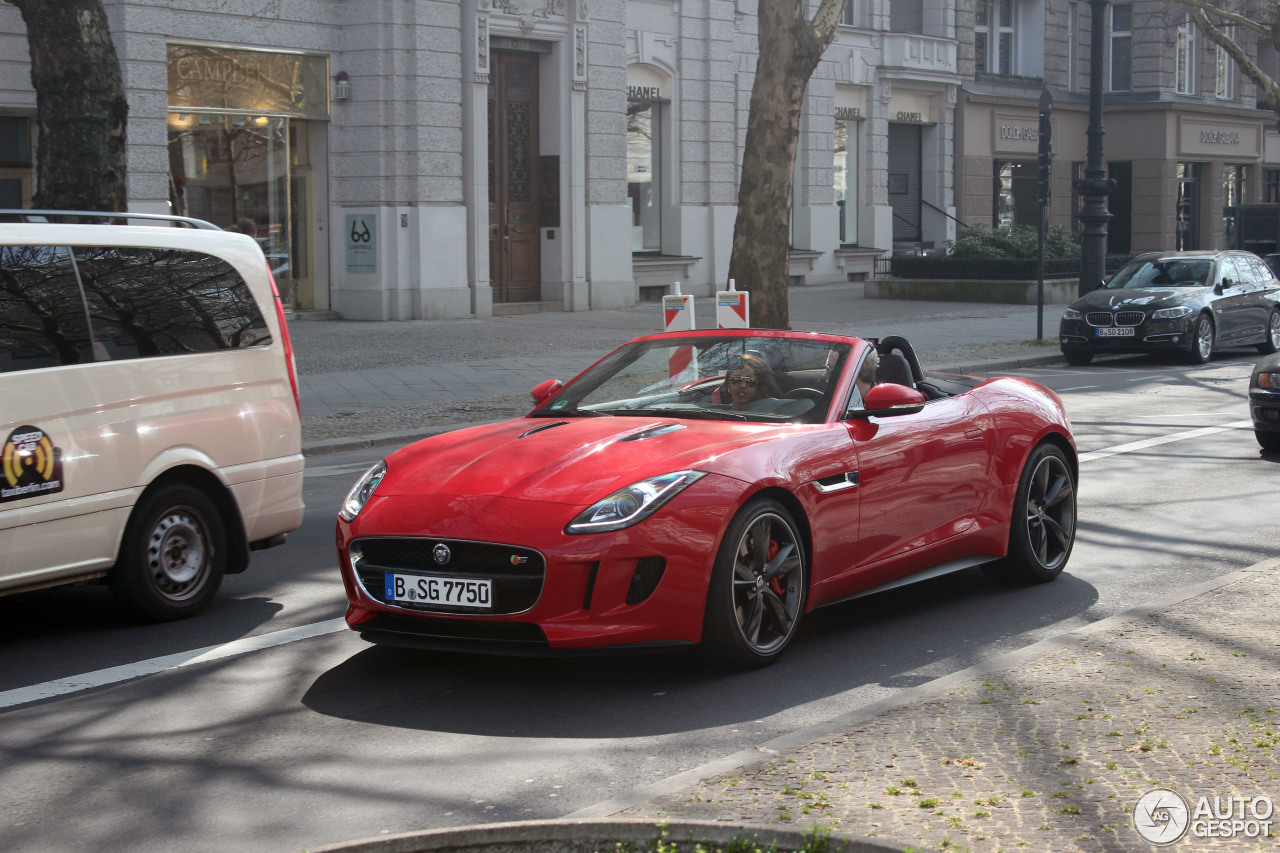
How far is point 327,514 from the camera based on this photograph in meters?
9.93

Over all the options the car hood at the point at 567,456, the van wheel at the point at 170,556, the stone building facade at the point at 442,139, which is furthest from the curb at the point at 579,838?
the stone building facade at the point at 442,139

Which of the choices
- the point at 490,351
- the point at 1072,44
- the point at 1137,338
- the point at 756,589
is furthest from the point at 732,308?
the point at 1072,44

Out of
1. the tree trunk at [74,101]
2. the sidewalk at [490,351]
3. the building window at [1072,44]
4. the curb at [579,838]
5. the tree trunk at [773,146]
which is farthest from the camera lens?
the building window at [1072,44]

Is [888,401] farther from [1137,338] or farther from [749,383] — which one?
[1137,338]

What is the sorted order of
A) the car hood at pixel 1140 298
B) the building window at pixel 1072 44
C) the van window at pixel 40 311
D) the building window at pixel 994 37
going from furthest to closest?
the building window at pixel 1072 44 < the building window at pixel 994 37 < the car hood at pixel 1140 298 < the van window at pixel 40 311

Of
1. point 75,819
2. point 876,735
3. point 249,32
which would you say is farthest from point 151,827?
point 249,32

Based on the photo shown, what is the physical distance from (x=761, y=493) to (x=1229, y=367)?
17.2m

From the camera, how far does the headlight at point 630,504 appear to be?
541 centimetres

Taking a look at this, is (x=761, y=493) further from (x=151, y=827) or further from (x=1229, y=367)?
(x=1229, y=367)

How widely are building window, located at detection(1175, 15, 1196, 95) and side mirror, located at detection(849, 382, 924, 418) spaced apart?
4584cm

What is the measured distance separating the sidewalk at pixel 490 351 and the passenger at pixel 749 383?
705cm

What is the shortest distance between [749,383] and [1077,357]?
1611cm

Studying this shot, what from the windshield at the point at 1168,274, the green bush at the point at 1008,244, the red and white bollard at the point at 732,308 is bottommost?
the red and white bollard at the point at 732,308

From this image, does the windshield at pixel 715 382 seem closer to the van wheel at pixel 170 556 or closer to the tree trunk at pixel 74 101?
the van wheel at pixel 170 556
